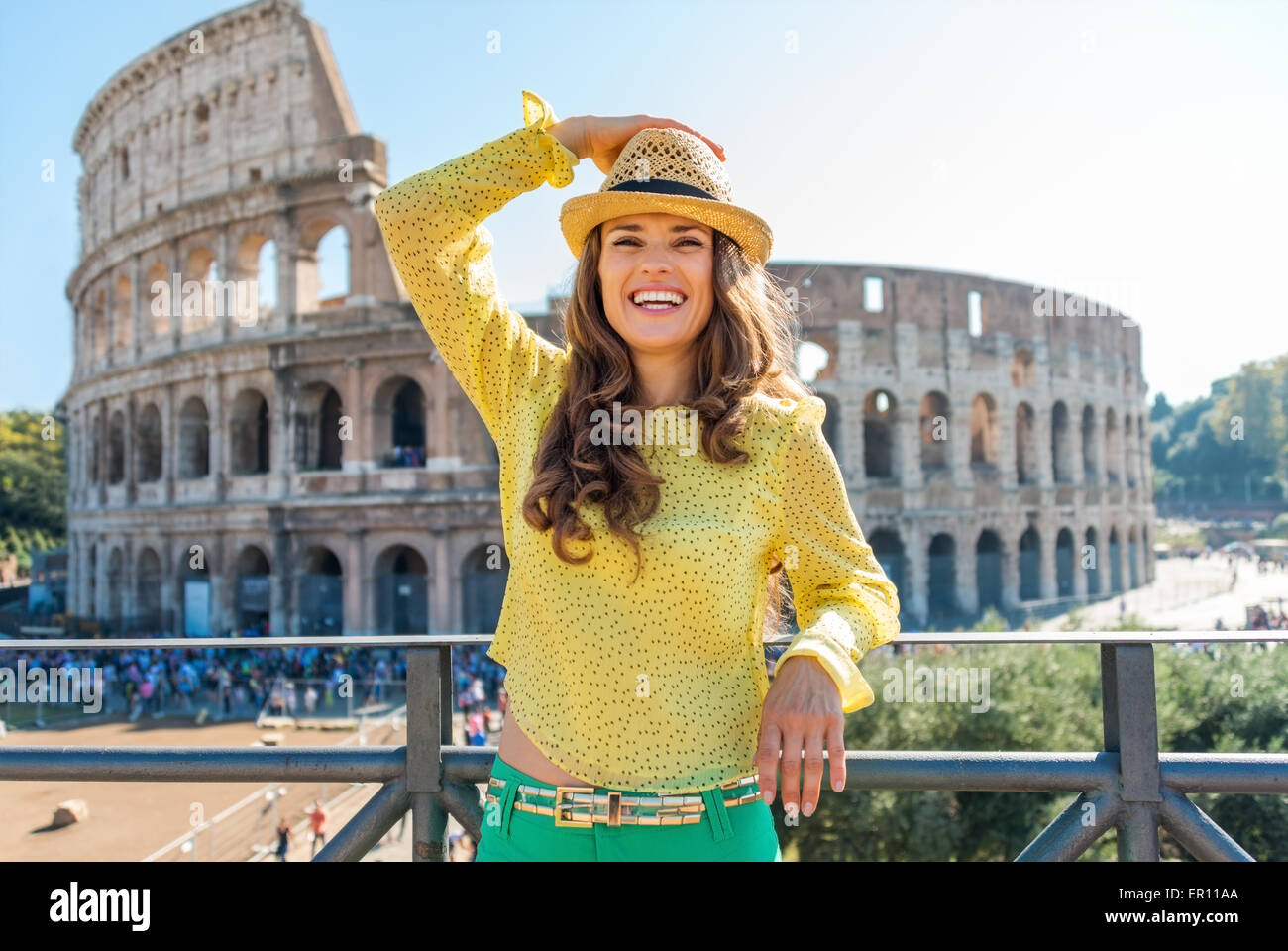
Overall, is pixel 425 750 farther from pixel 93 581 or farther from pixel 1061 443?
pixel 1061 443

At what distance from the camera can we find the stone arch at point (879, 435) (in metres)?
23.7

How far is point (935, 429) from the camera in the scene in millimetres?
23781

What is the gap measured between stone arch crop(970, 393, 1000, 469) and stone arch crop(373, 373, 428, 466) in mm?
15124

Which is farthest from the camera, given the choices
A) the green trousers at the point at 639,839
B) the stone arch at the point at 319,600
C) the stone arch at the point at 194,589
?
the stone arch at the point at 194,589

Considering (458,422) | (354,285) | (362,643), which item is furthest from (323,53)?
(362,643)

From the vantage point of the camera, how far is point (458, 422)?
20.3 m

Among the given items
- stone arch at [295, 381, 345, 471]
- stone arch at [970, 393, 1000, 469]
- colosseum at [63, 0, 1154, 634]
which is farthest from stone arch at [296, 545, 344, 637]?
stone arch at [970, 393, 1000, 469]

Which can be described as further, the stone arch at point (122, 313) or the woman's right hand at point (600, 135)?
the stone arch at point (122, 313)

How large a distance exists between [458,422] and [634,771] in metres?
19.3

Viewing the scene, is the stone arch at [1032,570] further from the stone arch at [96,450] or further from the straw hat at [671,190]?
the stone arch at [96,450]

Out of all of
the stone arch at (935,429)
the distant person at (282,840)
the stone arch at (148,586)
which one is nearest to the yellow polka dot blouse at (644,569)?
the distant person at (282,840)

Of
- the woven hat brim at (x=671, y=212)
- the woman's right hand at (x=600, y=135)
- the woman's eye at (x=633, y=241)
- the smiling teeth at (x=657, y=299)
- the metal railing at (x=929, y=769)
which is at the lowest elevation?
the metal railing at (x=929, y=769)

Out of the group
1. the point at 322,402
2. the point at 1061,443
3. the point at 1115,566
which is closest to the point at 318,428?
the point at 322,402

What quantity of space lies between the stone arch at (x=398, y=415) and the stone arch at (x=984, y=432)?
15124 mm
